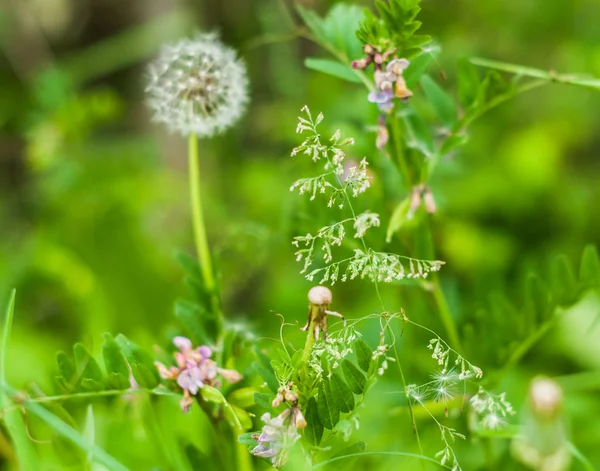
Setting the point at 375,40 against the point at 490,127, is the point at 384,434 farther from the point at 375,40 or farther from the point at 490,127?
the point at 490,127

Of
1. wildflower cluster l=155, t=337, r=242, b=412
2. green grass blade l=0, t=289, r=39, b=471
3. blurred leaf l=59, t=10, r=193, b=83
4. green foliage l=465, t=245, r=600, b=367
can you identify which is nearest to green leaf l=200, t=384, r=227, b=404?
wildflower cluster l=155, t=337, r=242, b=412

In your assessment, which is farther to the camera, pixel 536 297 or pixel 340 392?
pixel 536 297

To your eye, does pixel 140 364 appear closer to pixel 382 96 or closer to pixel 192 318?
pixel 192 318

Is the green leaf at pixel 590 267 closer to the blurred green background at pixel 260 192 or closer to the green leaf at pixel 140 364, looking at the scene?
the blurred green background at pixel 260 192

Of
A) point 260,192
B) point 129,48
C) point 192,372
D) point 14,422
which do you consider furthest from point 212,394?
point 129,48

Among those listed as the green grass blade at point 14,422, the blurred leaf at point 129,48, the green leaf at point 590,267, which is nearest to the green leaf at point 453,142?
the green leaf at point 590,267

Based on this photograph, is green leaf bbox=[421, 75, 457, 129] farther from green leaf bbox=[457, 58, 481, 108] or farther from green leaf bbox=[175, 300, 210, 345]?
green leaf bbox=[175, 300, 210, 345]

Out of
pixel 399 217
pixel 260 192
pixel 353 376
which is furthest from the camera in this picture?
pixel 260 192
